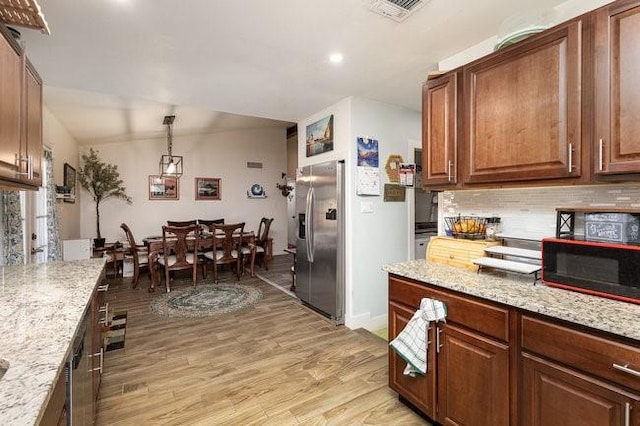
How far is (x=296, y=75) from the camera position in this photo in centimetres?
259

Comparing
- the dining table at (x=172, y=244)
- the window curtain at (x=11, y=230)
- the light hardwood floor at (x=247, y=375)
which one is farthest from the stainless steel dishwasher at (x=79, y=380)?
the dining table at (x=172, y=244)

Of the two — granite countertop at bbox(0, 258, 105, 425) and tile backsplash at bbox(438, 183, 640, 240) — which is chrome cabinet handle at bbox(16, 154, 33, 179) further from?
tile backsplash at bbox(438, 183, 640, 240)

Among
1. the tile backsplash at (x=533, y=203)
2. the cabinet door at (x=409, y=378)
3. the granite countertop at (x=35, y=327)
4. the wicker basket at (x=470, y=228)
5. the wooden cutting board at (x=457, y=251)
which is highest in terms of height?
the tile backsplash at (x=533, y=203)

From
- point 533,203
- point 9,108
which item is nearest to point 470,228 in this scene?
point 533,203

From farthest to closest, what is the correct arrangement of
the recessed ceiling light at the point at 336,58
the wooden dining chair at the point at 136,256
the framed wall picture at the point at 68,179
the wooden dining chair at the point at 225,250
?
1. the wooden dining chair at the point at 225,250
2. the wooden dining chair at the point at 136,256
3. the framed wall picture at the point at 68,179
4. the recessed ceiling light at the point at 336,58

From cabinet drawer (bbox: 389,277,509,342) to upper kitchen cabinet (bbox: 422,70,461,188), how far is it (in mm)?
710

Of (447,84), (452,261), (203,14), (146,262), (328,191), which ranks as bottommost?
(146,262)

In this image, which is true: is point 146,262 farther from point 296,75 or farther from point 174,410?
point 296,75

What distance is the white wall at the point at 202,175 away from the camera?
19.7 feet

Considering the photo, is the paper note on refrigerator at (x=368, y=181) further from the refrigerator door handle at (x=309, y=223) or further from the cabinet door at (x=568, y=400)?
the cabinet door at (x=568, y=400)

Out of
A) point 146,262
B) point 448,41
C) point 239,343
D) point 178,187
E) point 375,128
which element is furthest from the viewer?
point 178,187

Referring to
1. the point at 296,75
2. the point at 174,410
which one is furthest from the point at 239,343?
the point at 296,75

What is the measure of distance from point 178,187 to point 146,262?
2214mm

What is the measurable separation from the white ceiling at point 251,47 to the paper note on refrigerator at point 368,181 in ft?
2.51
